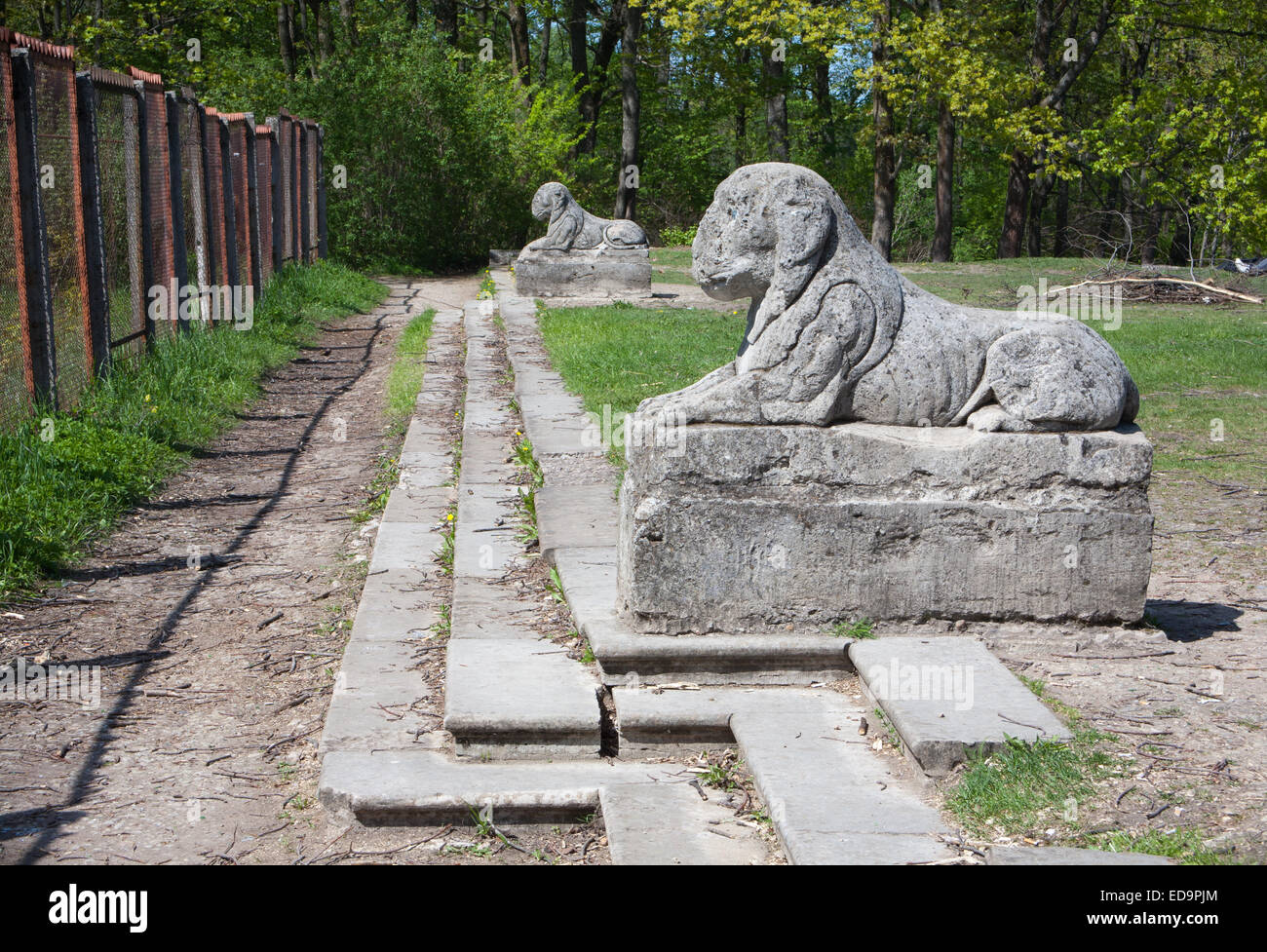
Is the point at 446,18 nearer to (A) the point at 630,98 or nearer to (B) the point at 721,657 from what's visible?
(A) the point at 630,98

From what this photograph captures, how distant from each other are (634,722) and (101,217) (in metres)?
7.13

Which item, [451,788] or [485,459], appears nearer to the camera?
[451,788]

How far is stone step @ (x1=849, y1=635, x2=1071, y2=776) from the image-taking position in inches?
153

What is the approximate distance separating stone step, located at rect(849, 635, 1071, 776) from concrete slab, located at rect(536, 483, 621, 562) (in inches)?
66.8

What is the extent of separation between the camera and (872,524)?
189 inches

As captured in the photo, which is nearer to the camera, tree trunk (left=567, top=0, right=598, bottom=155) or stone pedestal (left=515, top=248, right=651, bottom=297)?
stone pedestal (left=515, top=248, right=651, bottom=297)

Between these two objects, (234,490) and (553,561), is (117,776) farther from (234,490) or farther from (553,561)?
(234,490)

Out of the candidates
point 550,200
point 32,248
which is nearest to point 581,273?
point 550,200

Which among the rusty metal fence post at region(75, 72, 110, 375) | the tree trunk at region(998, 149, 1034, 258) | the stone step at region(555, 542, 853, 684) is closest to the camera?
the stone step at region(555, 542, 853, 684)

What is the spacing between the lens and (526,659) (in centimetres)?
483

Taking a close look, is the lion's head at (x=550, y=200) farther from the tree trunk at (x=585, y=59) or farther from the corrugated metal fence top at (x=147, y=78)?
the tree trunk at (x=585, y=59)

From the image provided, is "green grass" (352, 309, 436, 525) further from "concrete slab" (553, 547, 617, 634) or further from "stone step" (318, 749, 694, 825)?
"stone step" (318, 749, 694, 825)

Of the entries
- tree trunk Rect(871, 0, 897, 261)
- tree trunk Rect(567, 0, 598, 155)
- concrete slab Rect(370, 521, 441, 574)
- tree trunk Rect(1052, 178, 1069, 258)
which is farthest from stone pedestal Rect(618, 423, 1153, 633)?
tree trunk Rect(1052, 178, 1069, 258)

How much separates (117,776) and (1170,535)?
5442 mm
